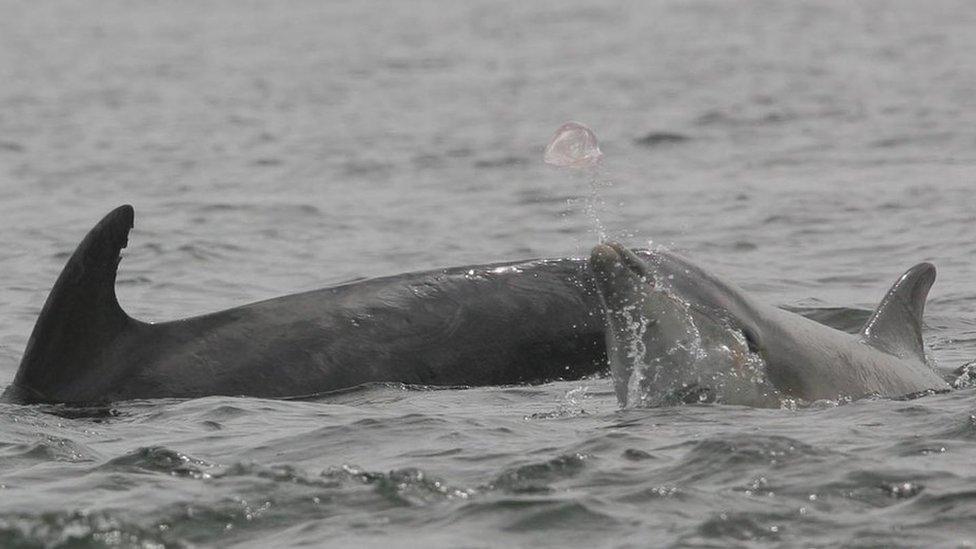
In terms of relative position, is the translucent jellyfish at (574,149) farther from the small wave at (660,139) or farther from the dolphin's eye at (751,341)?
the dolphin's eye at (751,341)

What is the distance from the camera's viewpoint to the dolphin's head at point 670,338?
27.5 ft

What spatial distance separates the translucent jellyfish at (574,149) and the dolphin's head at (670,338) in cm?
555

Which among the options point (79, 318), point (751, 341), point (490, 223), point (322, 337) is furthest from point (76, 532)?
point (490, 223)

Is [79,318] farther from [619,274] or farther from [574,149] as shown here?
[574,149]

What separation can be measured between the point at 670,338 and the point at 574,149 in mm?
8409

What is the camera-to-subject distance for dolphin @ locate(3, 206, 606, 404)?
978 centimetres

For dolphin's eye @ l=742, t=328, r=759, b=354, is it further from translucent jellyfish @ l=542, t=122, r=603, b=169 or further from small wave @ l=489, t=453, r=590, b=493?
translucent jellyfish @ l=542, t=122, r=603, b=169

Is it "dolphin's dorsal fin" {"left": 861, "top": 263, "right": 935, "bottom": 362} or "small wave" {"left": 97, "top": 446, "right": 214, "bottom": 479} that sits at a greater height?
"dolphin's dorsal fin" {"left": 861, "top": 263, "right": 935, "bottom": 362}

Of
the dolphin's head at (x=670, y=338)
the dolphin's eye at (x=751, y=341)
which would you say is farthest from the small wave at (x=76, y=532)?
the dolphin's eye at (x=751, y=341)

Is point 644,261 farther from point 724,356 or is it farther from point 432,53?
point 432,53

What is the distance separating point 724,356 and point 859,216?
9672 mm

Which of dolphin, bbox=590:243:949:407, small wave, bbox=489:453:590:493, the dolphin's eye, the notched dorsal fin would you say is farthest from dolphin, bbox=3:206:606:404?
small wave, bbox=489:453:590:493

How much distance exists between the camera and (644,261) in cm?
860

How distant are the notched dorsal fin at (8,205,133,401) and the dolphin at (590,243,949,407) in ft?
8.67
